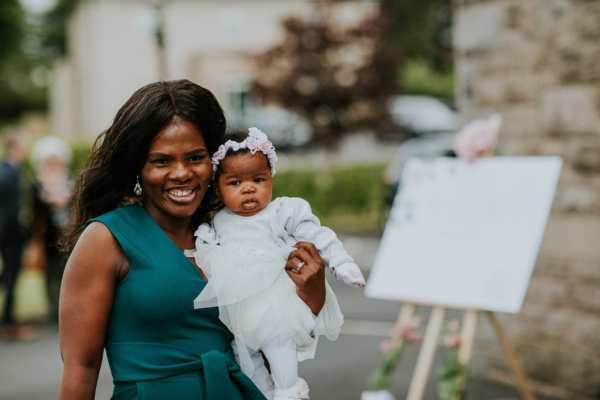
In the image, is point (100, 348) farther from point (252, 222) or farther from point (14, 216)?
point (14, 216)

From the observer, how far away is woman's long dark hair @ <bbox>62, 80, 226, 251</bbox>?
7.35ft

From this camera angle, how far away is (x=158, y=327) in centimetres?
220

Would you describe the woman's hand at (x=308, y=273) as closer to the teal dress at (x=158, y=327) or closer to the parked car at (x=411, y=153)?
the teal dress at (x=158, y=327)

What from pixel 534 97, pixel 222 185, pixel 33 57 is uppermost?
pixel 222 185

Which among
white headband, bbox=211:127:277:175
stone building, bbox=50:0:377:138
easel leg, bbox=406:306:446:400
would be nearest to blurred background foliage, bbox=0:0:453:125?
stone building, bbox=50:0:377:138

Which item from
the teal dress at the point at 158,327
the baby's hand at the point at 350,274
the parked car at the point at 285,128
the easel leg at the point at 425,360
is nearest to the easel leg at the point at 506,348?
the easel leg at the point at 425,360

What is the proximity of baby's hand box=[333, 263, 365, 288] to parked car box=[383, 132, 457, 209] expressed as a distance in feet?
37.5

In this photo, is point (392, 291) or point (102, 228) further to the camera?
point (392, 291)

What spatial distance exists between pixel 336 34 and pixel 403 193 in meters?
13.5

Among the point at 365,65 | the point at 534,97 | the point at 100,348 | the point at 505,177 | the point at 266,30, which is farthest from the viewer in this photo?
the point at 266,30

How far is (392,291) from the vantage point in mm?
4625

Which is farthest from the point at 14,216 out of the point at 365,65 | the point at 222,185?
the point at 365,65

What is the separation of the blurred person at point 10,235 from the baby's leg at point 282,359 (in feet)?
21.4

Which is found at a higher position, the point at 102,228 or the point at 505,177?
the point at 102,228
